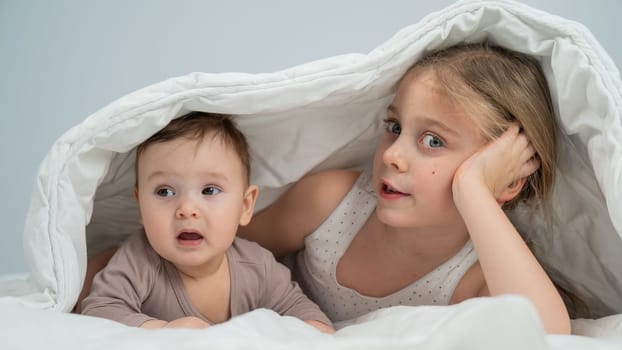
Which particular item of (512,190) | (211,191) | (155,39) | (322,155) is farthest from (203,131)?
(155,39)

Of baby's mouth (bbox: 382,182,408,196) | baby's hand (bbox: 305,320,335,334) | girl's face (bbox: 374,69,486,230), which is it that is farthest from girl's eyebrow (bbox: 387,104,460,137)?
baby's hand (bbox: 305,320,335,334)

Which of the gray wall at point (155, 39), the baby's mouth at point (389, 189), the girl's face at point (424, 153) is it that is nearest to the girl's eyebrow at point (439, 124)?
the girl's face at point (424, 153)

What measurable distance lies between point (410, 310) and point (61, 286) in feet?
1.53

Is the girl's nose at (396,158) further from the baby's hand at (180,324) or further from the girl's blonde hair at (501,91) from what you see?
the baby's hand at (180,324)

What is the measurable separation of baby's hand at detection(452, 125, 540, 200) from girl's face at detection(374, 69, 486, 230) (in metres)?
0.02

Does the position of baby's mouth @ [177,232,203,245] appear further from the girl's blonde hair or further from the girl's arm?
the girl's blonde hair

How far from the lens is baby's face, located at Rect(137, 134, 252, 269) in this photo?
3.57 ft

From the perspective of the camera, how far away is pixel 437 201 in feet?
3.69

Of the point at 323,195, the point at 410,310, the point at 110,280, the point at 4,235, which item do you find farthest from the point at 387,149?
the point at 4,235

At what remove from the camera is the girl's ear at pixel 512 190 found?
118 centimetres

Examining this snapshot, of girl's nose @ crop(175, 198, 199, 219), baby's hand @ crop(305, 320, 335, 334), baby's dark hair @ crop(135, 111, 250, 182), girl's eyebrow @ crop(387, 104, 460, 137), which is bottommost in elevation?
baby's hand @ crop(305, 320, 335, 334)

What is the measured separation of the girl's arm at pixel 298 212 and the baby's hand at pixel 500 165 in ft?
0.86

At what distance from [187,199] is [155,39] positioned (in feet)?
2.98

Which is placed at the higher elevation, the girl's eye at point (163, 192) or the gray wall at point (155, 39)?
the gray wall at point (155, 39)
